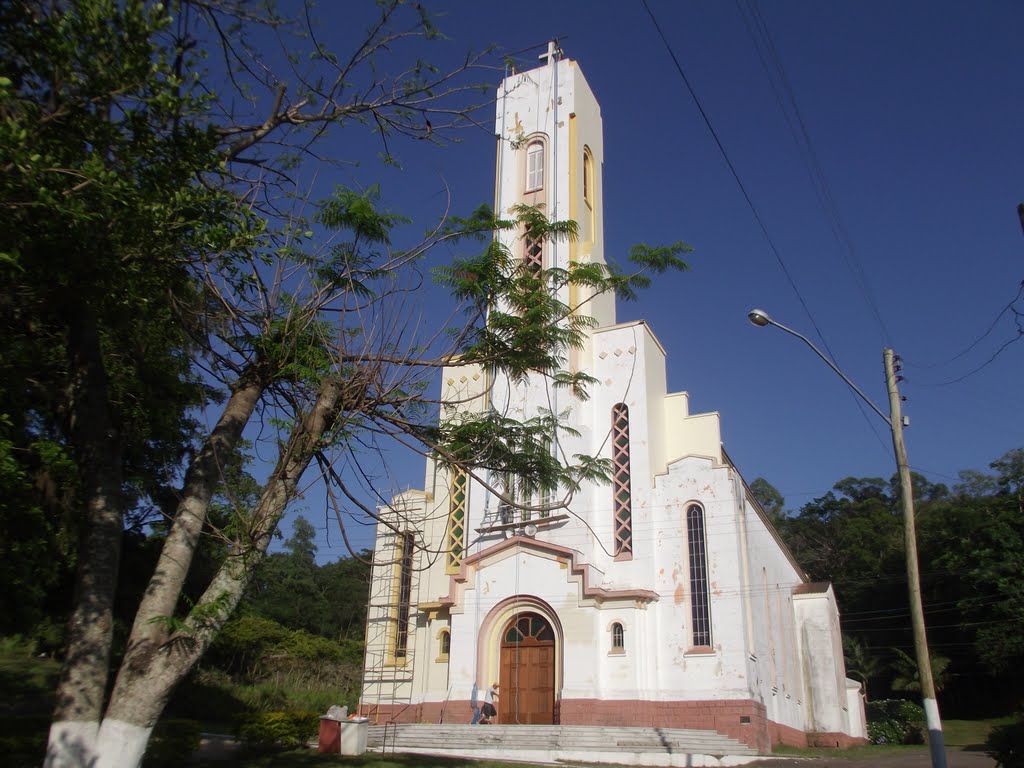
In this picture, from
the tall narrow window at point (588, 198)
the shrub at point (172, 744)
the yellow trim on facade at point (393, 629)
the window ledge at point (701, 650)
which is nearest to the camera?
the shrub at point (172, 744)

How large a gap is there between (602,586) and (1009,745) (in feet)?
42.0

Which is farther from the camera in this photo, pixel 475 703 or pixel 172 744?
pixel 475 703

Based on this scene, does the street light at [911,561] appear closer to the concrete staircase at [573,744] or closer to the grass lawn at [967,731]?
the concrete staircase at [573,744]

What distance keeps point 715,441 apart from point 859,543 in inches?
1439

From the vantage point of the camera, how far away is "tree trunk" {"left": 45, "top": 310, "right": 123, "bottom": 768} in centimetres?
682

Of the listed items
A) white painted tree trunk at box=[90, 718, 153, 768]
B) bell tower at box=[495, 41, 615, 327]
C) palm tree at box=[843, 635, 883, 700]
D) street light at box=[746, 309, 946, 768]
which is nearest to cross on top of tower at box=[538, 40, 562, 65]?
bell tower at box=[495, 41, 615, 327]

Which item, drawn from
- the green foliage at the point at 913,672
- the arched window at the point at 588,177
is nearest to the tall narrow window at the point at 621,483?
the arched window at the point at 588,177

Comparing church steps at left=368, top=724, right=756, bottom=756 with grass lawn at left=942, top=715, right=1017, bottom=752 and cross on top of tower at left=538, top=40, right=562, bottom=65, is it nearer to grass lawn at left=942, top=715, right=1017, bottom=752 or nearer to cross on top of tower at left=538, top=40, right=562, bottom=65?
grass lawn at left=942, top=715, right=1017, bottom=752

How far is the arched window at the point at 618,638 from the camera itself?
21.4 meters

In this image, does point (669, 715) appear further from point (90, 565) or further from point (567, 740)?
point (90, 565)

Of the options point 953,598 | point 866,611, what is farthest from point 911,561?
point 866,611

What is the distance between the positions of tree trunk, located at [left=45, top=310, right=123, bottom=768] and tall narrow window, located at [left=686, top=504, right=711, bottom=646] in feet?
55.9

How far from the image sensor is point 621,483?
78.0 ft

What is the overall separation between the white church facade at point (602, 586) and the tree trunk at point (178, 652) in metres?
11.1
